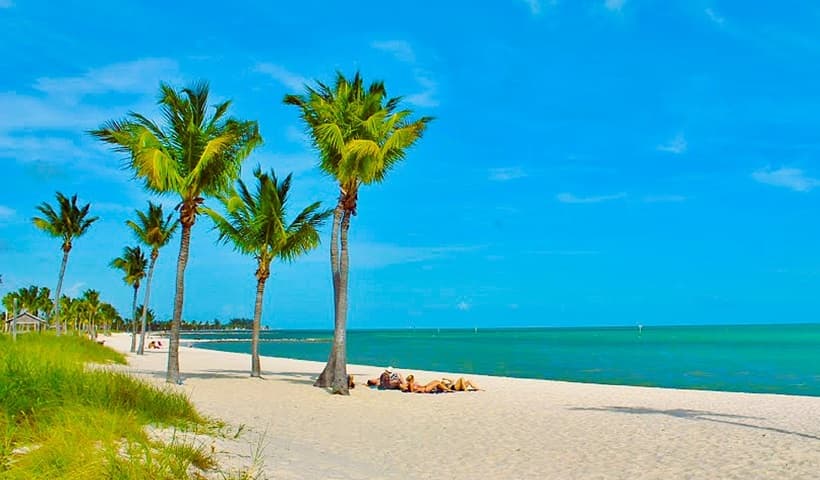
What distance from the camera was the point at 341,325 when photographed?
18500mm

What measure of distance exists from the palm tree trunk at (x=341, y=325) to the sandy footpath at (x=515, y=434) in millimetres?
569

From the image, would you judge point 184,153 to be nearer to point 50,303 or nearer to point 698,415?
point 698,415

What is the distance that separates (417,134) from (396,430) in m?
8.98

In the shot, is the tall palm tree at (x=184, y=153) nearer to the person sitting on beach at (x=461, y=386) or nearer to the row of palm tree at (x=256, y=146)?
the row of palm tree at (x=256, y=146)

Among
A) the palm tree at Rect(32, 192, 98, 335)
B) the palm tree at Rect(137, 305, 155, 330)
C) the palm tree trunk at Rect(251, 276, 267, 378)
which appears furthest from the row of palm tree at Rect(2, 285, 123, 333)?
the palm tree trunk at Rect(251, 276, 267, 378)

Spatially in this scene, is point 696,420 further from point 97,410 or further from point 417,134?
point 97,410

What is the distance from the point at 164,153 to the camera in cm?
1734

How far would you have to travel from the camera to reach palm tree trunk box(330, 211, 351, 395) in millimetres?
18109

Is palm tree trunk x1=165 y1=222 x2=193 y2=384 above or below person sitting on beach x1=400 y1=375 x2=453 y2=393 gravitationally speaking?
above

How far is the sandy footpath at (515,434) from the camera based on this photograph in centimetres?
842

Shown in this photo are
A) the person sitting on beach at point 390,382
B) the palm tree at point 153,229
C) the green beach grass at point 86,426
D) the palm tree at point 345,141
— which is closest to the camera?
the green beach grass at point 86,426

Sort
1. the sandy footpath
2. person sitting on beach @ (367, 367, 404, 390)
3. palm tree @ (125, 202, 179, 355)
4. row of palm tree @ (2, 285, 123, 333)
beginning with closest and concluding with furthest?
the sandy footpath < person sitting on beach @ (367, 367, 404, 390) < palm tree @ (125, 202, 179, 355) < row of palm tree @ (2, 285, 123, 333)

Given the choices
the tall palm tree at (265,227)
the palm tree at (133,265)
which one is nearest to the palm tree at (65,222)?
the palm tree at (133,265)

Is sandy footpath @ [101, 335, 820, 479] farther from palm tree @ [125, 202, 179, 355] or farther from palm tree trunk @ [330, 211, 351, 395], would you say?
palm tree @ [125, 202, 179, 355]
